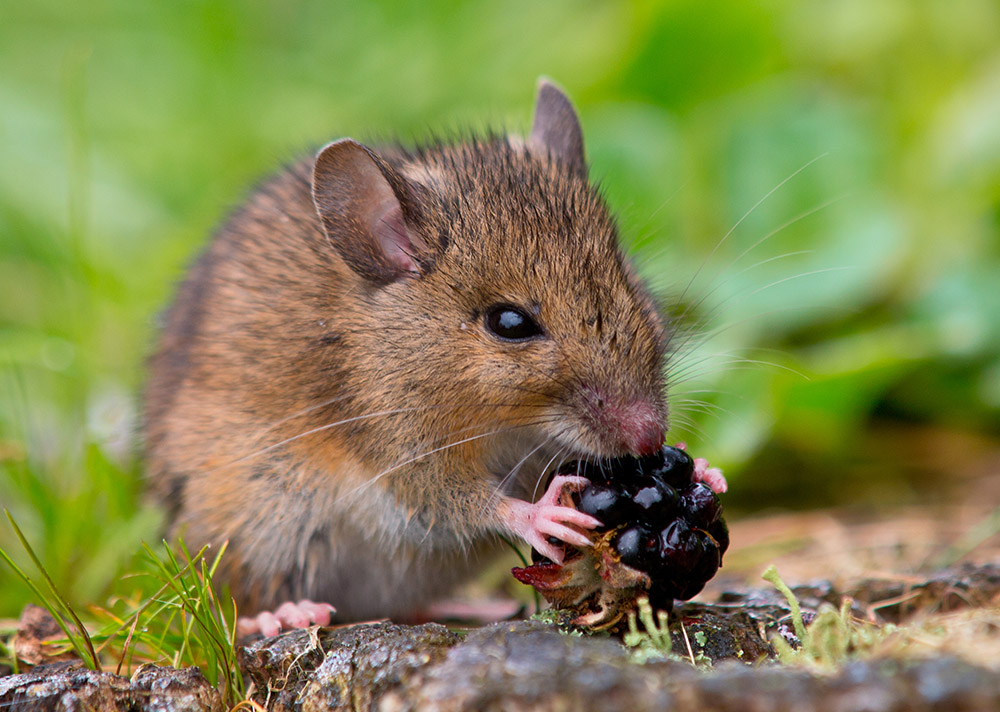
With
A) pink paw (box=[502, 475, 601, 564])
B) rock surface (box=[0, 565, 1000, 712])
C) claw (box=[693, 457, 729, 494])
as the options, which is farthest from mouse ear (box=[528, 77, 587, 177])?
rock surface (box=[0, 565, 1000, 712])

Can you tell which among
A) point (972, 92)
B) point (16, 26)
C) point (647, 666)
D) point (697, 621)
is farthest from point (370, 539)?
point (16, 26)

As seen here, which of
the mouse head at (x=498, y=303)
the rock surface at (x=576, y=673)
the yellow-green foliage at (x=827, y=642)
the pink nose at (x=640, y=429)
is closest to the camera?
the rock surface at (x=576, y=673)

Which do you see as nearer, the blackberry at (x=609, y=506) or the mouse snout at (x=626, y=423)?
the blackberry at (x=609, y=506)

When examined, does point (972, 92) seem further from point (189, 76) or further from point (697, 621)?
point (189, 76)

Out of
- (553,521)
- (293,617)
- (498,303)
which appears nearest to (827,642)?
(553,521)

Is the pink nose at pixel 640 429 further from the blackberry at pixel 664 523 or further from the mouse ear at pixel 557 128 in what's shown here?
the mouse ear at pixel 557 128

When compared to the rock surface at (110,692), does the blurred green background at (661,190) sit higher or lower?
higher

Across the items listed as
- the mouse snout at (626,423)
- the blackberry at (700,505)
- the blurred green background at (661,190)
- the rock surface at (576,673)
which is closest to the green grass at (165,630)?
the rock surface at (576,673)

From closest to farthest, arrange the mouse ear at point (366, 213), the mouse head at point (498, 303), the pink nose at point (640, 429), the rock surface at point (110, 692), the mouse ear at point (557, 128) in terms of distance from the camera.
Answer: the rock surface at point (110, 692)
the pink nose at point (640, 429)
the mouse head at point (498, 303)
the mouse ear at point (366, 213)
the mouse ear at point (557, 128)
